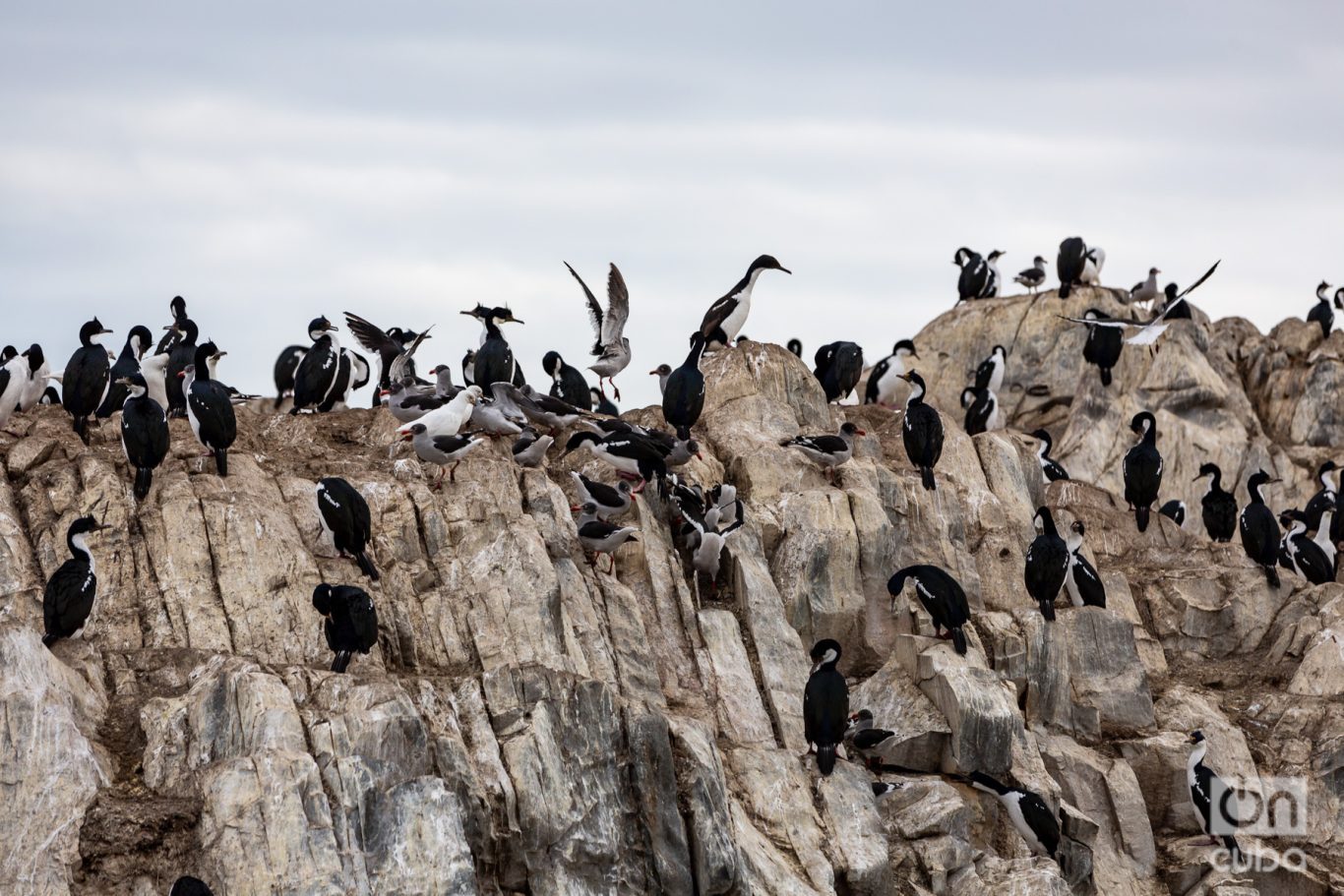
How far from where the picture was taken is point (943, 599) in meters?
23.3

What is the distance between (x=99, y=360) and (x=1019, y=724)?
Answer: 11957 mm

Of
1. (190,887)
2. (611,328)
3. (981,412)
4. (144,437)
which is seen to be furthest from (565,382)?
(190,887)

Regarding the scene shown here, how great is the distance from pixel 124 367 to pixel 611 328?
23.5 ft

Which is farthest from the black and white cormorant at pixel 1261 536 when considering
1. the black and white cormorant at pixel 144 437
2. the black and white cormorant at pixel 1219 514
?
the black and white cormorant at pixel 144 437

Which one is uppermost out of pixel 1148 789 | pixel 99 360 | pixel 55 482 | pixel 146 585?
pixel 99 360

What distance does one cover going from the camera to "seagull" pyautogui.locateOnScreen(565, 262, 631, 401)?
29.0 meters

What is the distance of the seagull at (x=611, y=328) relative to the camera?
1143 inches

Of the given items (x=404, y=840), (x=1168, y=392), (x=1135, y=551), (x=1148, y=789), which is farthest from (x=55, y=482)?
(x=1168, y=392)

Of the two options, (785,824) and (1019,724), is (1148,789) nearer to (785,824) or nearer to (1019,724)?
(1019,724)

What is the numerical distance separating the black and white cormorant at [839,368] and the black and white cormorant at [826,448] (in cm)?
530

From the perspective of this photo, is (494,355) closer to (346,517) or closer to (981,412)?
(346,517)

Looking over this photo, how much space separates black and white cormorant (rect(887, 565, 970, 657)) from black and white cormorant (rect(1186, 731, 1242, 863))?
3.44 metres

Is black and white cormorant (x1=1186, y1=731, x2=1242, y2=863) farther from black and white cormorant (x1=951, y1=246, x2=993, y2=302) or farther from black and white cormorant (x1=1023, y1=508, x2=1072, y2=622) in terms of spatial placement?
black and white cormorant (x1=951, y1=246, x2=993, y2=302)

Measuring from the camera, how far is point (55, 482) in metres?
21.2
